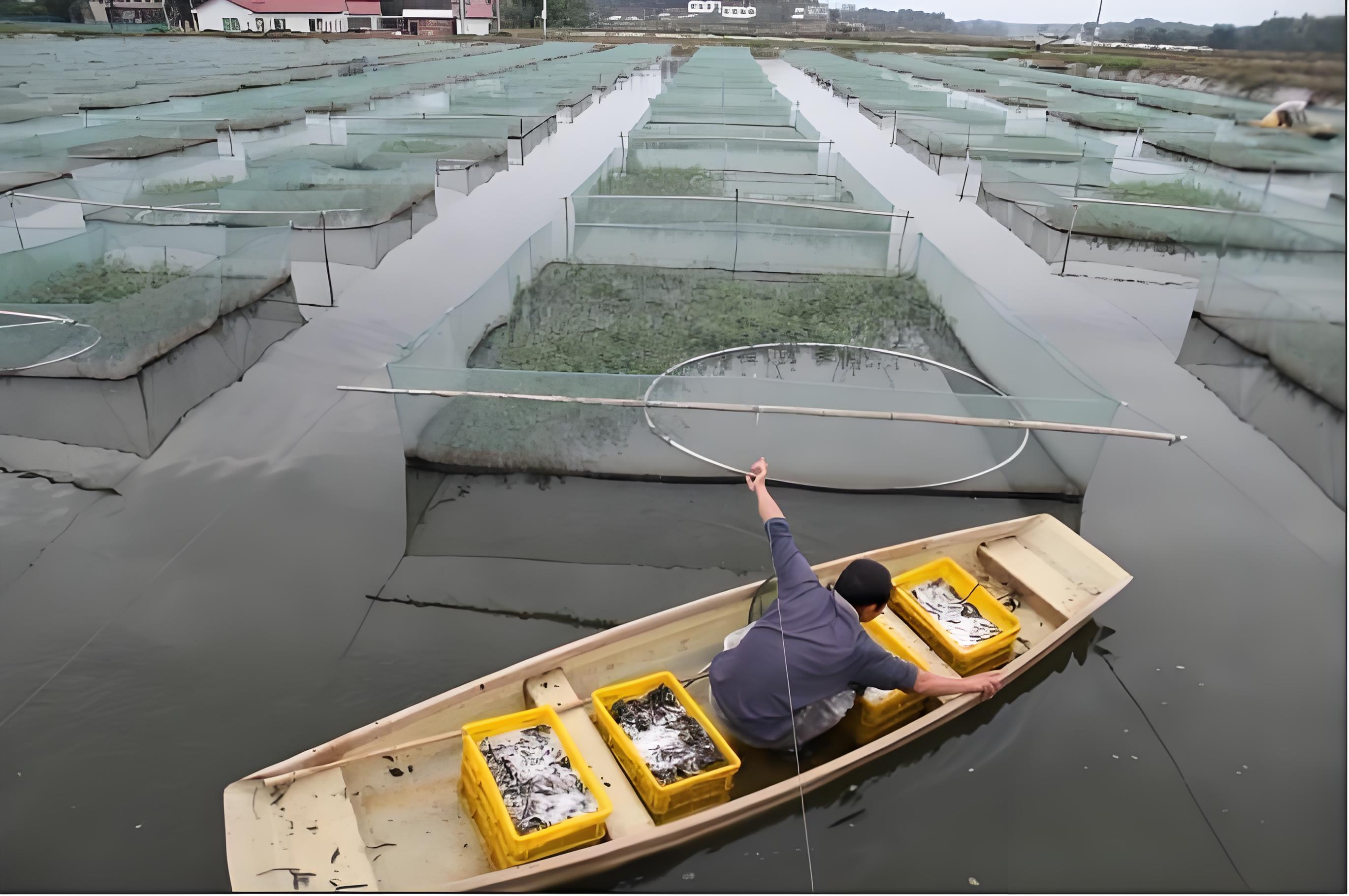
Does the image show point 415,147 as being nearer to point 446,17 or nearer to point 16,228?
point 16,228

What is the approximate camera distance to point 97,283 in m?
10.1

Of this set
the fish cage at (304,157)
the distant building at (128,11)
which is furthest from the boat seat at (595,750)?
the distant building at (128,11)

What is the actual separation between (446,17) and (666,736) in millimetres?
79448

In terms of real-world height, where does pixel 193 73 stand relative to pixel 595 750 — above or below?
above

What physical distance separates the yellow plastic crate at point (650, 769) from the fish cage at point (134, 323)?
569cm

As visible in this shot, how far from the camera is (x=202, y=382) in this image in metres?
8.96

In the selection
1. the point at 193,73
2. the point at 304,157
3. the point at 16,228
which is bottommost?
the point at 16,228

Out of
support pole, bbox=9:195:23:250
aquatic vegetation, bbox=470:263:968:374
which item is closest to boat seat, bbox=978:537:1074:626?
aquatic vegetation, bbox=470:263:968:374

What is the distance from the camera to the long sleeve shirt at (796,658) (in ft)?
13.9

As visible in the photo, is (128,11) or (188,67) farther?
(128,11)

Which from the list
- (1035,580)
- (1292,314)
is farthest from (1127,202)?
(1035,580)

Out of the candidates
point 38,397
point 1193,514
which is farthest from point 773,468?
point 38,397

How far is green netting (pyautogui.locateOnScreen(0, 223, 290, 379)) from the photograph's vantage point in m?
8.77

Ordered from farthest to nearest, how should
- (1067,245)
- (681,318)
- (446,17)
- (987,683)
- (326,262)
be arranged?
(446,17) < (1067,245) < (326,262) < (681,318) < (987,683)
